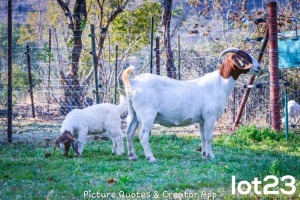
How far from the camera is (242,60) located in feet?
33.6

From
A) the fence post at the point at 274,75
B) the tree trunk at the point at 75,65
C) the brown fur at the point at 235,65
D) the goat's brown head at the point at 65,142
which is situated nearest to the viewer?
the goat's brown head at the point at 65,142

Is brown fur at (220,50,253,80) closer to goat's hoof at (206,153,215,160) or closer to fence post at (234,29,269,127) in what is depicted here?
goat's hoof at (206,153,215,160)

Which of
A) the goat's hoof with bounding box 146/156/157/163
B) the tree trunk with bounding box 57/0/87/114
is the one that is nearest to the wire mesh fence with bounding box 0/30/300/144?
the tree trunk with bounding box 57/0/87/114

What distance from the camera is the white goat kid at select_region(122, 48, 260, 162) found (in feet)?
31.7

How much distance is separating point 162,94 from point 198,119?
735mm

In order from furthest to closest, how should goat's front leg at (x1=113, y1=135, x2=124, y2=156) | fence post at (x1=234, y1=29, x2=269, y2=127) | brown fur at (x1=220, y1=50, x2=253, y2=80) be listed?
fence post at (x1=234, y1=29, x2=269, y2=127) < goat's front leg at (x1=113, y1=135, x2=124, y2=156) < brown fur at (x1=220, y1=50, x2=253, y2=80)

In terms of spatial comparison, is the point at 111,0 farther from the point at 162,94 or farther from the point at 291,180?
the point at 291,180

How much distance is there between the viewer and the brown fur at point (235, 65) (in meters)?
10.1

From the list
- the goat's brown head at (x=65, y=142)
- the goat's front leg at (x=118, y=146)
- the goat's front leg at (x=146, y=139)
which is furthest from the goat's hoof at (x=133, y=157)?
the goat's brown head at (x=65, y=142)

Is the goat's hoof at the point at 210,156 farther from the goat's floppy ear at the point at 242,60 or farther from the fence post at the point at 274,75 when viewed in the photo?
the fence post at the point at 274,75

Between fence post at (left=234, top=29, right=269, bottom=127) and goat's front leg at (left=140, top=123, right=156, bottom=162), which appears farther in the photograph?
fence post at (left=234, top=29, right=269, bottom=127)

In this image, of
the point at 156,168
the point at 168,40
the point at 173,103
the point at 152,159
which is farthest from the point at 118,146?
the point at 168,40

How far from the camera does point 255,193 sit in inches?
265

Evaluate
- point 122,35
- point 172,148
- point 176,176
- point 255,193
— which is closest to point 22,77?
point 122,35
